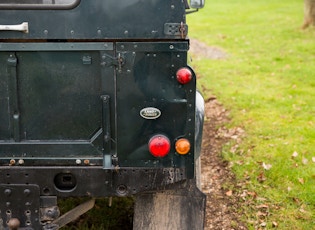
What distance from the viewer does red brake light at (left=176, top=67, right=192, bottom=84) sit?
11.5 ft

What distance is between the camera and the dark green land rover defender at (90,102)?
3.49 meters

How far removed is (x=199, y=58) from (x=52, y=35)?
10482mm

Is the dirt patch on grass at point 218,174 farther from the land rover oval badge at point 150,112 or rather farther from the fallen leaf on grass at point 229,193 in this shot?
the land rover oval badge at point 150,112

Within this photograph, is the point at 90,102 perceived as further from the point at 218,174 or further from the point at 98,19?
the point at 218,174

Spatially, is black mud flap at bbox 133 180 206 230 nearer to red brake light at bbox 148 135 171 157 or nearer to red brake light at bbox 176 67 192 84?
red brake light at bbox 148 135 171 157

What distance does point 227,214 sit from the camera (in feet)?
17.9

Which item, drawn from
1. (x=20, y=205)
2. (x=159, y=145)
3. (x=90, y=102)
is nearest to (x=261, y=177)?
(x=159, y=145)

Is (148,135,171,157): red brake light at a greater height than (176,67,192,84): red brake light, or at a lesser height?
lesser

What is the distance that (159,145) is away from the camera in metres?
3.61

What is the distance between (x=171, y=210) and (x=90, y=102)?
3.71ft

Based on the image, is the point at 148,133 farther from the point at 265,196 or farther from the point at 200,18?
the point at 200,18

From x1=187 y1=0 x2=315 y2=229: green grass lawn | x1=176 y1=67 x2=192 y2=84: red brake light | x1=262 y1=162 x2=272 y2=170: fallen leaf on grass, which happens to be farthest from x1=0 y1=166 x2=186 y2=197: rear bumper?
x1=262 y1=162 x2=272 y2=170: fallen leaf on grass

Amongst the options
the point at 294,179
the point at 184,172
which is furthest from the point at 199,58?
the point at 184,172

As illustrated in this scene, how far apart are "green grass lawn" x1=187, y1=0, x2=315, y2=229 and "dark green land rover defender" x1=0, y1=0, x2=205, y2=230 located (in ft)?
6.51
